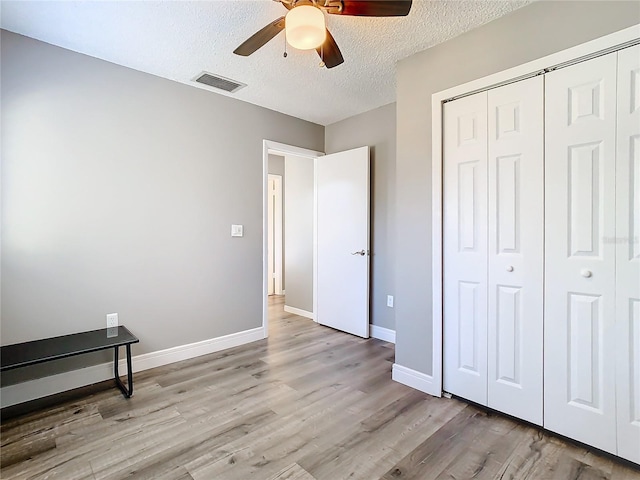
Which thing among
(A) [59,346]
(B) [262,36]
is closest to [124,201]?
(A) [59,346]

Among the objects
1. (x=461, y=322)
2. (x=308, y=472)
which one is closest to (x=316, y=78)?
(x=461, y=322)

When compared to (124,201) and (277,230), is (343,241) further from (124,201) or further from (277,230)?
(277,230)

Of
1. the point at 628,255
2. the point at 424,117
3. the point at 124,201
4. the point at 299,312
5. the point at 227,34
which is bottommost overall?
the point at 299,312

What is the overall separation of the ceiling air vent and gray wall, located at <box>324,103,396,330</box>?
1.46 m

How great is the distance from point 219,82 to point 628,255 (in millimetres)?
3134

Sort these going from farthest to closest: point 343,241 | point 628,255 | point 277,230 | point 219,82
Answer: point 277,230
point 343,241
point 219,82
point 628,255

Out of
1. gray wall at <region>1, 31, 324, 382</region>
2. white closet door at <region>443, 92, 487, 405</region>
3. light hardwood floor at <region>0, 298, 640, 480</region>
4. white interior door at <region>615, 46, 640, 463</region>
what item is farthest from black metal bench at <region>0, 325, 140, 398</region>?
white interior door at <region>615, 46, 640, 463</region>

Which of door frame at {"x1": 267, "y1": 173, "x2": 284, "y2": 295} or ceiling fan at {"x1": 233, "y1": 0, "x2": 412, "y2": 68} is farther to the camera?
door frame at {"x1": 267, "y1": 173, "x2": 284, "y2": 295}

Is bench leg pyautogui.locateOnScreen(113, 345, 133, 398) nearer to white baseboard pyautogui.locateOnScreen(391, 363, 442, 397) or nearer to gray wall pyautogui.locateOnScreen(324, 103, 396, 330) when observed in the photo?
white baseboard pyautogui.locateOnScreen(391, 363, 442, 397)

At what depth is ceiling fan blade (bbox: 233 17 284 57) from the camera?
1641 millimetres

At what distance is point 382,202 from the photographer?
11.6 feet

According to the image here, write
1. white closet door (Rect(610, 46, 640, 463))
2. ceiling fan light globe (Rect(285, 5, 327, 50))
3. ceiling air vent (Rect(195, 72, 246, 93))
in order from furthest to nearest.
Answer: ceiling air vent (Rect(195, 72, 246, 93))
white closet door (Rect(610, 46, 640, 463))
ceiling fan light globe (Rect(285, 5, 327, 50))

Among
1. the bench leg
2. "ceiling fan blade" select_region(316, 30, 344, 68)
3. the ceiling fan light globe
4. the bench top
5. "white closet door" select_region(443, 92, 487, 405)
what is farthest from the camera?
the bench leg

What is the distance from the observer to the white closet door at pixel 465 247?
6.86 ft
